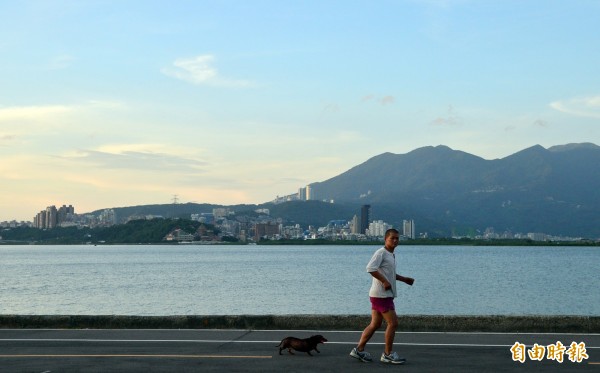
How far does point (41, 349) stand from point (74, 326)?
343 cm

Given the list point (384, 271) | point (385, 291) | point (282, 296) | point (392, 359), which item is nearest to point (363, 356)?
point (392, 359)

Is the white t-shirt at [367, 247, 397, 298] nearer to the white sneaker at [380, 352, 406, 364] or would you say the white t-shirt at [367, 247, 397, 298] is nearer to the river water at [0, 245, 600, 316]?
the white sneaker at [380, 352, 406, 364]

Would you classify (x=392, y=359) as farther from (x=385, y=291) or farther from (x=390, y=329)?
(x=385, y=291)

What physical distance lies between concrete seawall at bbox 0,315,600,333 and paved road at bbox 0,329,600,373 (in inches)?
22.0

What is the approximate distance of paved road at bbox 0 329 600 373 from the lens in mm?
12297

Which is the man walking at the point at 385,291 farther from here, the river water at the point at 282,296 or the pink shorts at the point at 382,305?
the river water at the point at 282,296

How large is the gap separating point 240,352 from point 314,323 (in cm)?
355

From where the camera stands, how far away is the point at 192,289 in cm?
7206

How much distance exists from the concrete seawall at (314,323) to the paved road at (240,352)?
1.83 feet

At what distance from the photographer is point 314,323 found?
674 inches

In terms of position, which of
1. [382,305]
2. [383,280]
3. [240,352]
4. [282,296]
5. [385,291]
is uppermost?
[383,280]

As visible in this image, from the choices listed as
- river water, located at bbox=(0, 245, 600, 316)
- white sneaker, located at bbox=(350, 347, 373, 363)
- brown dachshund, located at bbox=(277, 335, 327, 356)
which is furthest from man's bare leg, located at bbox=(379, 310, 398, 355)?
river water, located at bbox=(0, 245, 600, 316)

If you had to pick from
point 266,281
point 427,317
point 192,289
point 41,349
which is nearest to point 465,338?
point 427,317

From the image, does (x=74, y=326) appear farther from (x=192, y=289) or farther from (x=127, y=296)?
(x=192, y=289)
